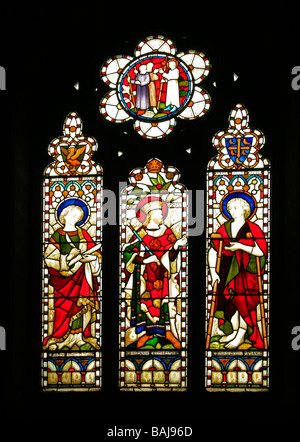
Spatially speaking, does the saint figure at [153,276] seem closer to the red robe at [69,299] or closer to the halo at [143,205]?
the halo at [143,205]

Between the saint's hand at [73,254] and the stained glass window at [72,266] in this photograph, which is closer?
the stained glass window at [72,266]

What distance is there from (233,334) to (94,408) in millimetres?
1160

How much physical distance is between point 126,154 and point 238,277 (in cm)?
131

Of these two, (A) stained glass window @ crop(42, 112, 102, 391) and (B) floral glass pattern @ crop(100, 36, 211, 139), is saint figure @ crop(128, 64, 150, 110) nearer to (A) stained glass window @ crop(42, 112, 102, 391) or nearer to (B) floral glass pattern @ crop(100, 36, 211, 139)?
(B) floral glass pattern @ crop(100, 36, 211, 139)

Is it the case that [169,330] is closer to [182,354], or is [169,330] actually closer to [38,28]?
[182,354]

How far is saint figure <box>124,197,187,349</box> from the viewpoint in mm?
5711

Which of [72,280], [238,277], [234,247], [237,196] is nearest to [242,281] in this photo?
[238,277]

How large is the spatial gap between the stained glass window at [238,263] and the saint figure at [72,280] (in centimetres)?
89

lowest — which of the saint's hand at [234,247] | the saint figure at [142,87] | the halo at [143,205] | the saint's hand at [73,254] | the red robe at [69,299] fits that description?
the red robe at [69,299]

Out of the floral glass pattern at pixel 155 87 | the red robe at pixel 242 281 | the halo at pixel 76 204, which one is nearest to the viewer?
the red robe at pixel 242 281

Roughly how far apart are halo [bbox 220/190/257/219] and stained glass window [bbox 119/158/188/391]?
294mm

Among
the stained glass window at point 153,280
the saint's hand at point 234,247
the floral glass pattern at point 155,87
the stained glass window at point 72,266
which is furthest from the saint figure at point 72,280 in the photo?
the saint's hand at point 234,247

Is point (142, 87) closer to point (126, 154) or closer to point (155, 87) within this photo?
point (155, 87)

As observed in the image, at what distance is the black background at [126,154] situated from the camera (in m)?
5.45
